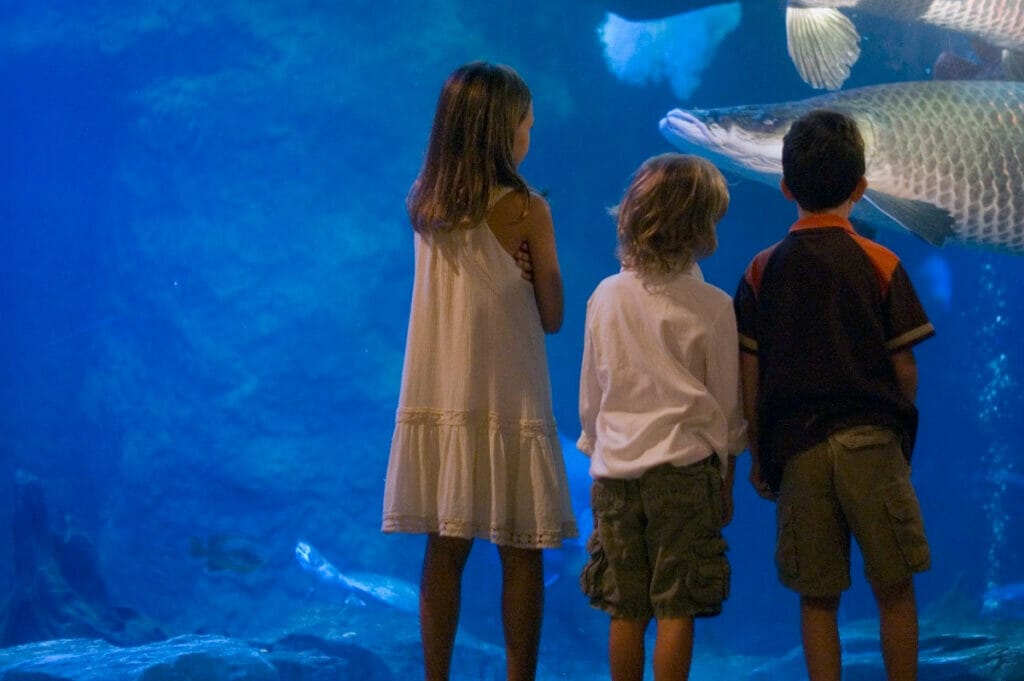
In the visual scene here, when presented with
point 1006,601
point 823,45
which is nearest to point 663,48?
point 823,45

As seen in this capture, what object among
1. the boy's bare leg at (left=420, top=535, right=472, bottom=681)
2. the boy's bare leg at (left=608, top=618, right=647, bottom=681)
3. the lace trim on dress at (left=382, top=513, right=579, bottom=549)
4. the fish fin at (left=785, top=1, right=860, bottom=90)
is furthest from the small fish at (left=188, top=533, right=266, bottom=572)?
the boy's bare leg at (left=608, top=618, right=647, bottom=681)

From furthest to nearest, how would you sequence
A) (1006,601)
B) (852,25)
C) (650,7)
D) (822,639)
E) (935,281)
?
(935,281) < (650,7) < (1006,601) < (852,25) < (822,639)

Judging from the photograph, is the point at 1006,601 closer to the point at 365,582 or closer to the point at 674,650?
the point at 365,582

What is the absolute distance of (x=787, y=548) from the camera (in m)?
2.16

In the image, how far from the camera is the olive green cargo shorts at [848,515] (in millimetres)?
2066

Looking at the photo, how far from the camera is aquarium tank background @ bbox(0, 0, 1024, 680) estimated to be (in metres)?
6.13

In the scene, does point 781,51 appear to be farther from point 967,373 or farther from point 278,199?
point 278,199

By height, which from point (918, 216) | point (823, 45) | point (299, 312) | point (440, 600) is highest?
point (823, 45)

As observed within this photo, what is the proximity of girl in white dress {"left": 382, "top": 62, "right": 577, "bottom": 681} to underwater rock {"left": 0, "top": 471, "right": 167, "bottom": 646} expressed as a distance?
4.23 meters

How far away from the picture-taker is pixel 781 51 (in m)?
→ 5.98

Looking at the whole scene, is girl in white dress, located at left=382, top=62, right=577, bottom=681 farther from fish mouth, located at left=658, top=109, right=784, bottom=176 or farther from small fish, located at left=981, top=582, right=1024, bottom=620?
small fish, located at left=981, top=582, right=1024, bottom=620

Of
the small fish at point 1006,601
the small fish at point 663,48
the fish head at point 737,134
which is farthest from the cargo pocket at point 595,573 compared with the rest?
the small fish at point 663,48

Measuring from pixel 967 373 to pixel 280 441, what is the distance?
16.7ft

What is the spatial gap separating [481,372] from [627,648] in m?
0.74
